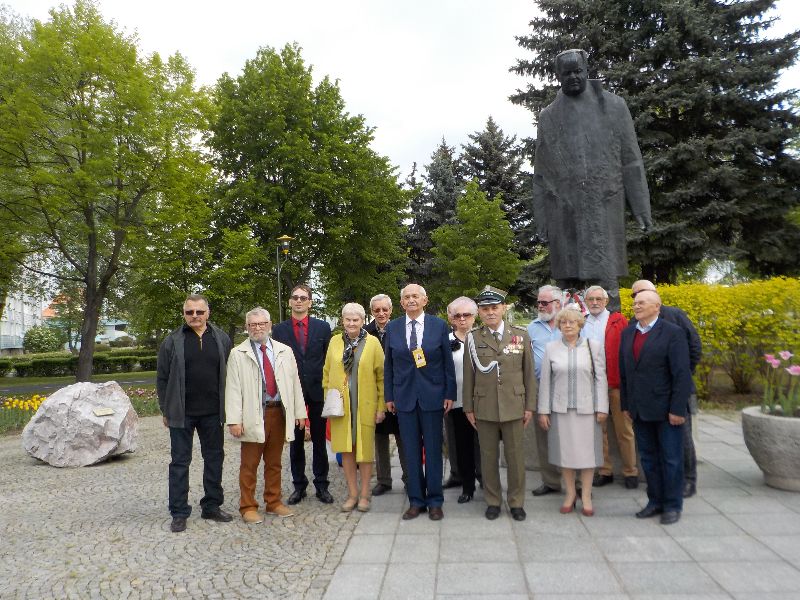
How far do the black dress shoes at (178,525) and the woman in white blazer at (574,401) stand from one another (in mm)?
3088

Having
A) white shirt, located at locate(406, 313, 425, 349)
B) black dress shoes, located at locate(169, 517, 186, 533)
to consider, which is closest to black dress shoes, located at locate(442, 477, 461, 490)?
white shirt, located at locate(406, 313, 425, 349)

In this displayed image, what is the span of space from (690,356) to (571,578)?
7.95 feet

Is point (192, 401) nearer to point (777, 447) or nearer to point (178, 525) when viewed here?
point (178, 525)

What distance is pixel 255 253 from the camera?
22.3 m

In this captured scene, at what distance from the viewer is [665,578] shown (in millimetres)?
3648

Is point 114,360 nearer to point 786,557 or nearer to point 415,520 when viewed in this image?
point 415,520

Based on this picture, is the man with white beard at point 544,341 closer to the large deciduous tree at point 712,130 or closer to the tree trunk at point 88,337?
the large deciduous tree at point 712,130

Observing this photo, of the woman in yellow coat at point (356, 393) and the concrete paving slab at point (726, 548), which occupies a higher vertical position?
the woman in yellow coat at point (356, 393)

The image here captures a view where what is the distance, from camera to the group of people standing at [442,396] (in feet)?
15.9

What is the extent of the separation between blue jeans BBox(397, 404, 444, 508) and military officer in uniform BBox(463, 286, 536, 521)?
324mm

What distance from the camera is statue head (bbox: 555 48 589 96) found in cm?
616

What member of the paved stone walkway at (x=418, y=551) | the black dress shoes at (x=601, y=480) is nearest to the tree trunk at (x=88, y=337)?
the paved stone walkway at (x=418, y=551)

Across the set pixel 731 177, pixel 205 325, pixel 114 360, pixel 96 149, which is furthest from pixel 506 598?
pixel 114 360

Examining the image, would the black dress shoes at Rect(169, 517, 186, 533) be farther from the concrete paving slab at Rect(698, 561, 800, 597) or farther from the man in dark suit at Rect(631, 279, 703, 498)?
the man in dark suit at Rect(631, 279, 703, 498)
